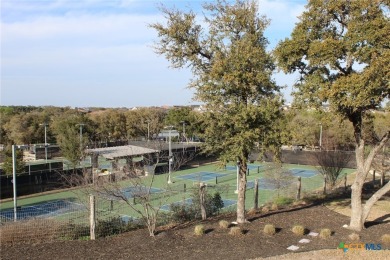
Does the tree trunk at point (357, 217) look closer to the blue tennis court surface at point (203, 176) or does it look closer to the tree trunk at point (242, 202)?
the tree trunk at point (242, 202)

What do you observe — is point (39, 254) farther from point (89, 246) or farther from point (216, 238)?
point (216, 238)

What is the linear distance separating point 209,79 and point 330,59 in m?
3.39

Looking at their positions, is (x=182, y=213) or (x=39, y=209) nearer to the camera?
(x=182, y=213)

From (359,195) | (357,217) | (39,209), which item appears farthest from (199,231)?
(39,209)

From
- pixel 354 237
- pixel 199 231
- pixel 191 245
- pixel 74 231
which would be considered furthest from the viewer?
pixel 74 231

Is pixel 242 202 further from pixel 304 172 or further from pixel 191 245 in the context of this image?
pixel 304 172

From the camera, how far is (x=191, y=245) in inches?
382

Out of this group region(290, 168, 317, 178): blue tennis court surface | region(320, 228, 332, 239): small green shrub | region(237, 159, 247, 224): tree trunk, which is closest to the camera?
region(320, 228, 332, 239): small green shrub

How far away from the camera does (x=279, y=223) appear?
39.7 feet

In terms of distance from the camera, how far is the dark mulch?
29.3ft

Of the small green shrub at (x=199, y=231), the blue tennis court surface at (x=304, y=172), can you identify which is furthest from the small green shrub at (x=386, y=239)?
the blue tennis court surface at (x=304, y=172)

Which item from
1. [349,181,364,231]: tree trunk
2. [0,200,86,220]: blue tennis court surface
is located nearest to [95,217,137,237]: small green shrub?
[349,181,364,231]: tree trunk

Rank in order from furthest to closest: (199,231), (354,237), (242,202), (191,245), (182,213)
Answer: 1. (182,213)
2. (242,202)
3. (199,231)
4. (354,237)
5. (191,245)

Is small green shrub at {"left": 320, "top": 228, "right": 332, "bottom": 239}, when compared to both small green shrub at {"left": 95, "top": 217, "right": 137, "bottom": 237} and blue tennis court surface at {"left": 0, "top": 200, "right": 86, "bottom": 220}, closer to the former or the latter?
small green shrub at {"left": 95, "top": 217, "right": 137, "bottom": 237}
